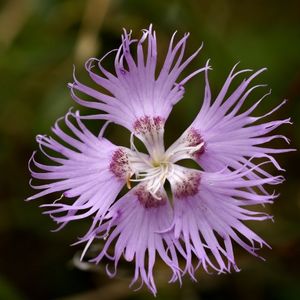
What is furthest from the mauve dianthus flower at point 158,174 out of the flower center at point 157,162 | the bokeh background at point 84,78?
the bokeh background at point 84,78

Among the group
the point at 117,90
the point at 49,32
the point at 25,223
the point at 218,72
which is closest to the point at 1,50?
the point at 49,32

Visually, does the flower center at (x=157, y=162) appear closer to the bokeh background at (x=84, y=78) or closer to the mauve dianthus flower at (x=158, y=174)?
the mauve dianthus flower at (x=158, y=174)

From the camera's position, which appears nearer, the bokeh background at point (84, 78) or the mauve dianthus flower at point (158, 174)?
the mauve dianthus flower at point (158, 174)

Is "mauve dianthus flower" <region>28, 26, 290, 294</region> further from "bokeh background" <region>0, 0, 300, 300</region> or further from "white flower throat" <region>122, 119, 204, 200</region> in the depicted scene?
"bokeh background" <region>0, 0, 300, 300</region>

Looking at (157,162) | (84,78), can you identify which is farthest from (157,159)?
(84,78)

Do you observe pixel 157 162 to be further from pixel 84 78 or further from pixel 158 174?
pixel 84 78

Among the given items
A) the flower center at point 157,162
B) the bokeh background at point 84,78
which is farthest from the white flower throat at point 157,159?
the bokeh background at point 84,78

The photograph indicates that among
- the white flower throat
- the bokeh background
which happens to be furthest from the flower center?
the bokeh background
